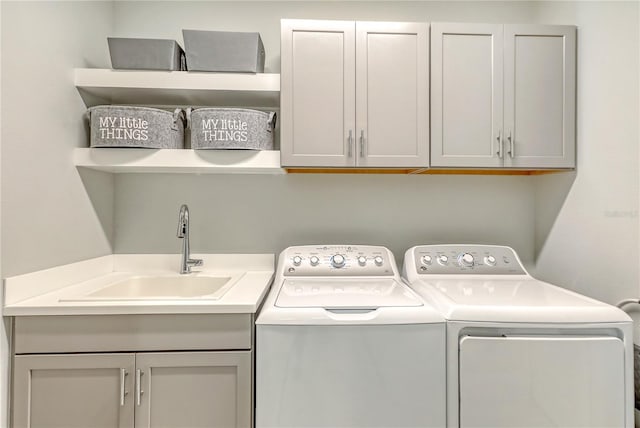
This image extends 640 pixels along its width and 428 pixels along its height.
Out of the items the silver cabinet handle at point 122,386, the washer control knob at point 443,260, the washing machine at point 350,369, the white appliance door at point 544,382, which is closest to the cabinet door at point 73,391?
the silver cabinet handle at point 122,386

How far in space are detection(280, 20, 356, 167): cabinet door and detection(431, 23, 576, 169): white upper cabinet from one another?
0.41m

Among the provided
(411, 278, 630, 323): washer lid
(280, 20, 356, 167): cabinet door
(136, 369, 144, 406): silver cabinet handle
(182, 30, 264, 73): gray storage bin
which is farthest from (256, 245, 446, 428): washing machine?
(182, 30, 264, 73): gray storage bin

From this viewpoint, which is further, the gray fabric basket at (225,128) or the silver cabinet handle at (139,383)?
the gray fabric basket at (225,128)

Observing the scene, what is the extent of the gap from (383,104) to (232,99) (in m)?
0.76

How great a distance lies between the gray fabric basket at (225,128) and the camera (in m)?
1.67

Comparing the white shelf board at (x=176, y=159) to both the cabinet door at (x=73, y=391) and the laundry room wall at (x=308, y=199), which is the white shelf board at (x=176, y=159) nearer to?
the laundry room wall at (x=308, y=199)

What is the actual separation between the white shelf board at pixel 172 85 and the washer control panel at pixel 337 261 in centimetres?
80

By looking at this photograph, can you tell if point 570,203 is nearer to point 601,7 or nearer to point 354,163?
point 601,7

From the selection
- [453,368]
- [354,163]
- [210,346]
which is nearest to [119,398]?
[210,346]

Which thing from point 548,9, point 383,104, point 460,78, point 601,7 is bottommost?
point 383,104

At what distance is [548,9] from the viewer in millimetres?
1983

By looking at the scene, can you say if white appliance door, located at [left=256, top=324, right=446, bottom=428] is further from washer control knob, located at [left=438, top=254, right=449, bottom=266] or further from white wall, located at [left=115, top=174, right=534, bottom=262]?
white wall, located at [left=115, top=174, right=534, bottom=262]

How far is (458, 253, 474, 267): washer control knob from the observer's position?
6.12 ft

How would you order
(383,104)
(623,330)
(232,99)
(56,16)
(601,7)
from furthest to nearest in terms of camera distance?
1. (232,99)
2. (383,104)
3. (601,7)
4. (56,16)
5. (623,330)
